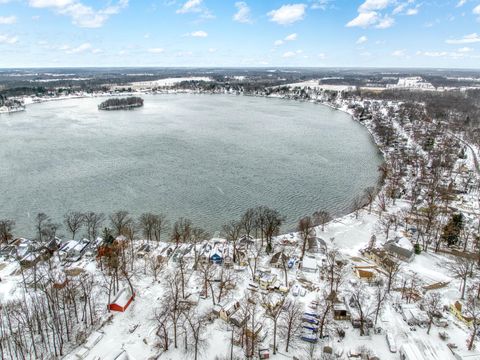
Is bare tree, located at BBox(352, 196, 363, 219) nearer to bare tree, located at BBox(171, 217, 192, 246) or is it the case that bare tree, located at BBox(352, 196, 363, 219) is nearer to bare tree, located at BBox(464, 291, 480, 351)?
bare tree, located at BBox(464, 291, 480, 351)

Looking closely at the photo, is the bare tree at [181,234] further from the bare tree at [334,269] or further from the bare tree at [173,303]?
the bare tree at [334,269]

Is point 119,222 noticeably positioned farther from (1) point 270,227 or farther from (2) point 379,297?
(2) point 379,297

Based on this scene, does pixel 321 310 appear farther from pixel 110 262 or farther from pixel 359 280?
pixel 110 262

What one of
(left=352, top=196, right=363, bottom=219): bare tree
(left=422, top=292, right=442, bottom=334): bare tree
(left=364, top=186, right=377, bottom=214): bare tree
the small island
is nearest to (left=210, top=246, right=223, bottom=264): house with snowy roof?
(left=422, top=292, right=442, bottom=334): bare tree

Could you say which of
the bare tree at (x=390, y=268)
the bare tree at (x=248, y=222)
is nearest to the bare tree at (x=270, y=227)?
the bare tree at (x=248, y=222)

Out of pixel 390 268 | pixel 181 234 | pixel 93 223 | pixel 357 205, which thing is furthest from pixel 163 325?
pixel 357 205

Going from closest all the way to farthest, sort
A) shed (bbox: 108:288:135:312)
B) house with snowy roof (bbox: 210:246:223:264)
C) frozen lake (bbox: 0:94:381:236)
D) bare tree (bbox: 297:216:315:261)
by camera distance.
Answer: shed (bbox: 108:288:135:312) < house with snowy roof (bbox: 210:246:223:264) < bare tree (bbox: 297:216:315:261) < frozen lake (bbox: 0:94:381:236)

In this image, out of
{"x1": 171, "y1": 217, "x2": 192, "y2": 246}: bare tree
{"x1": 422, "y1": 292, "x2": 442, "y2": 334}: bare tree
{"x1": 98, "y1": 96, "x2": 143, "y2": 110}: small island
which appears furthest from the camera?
{"x1": 98, "y1": 96, "x2": 143, "y2": 110}: small island

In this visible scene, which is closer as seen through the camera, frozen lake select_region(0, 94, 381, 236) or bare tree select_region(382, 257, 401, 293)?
bare tree select_region(382, 257, 401, 293)
